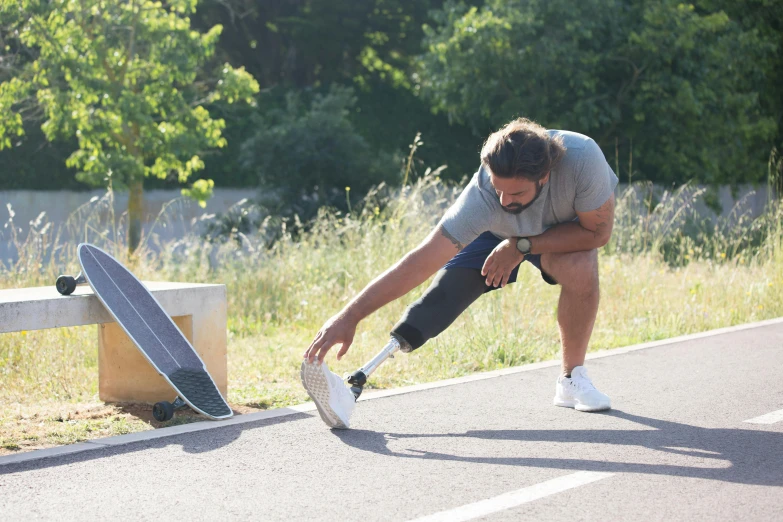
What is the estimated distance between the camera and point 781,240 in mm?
10516

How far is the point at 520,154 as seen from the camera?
4.37 metres

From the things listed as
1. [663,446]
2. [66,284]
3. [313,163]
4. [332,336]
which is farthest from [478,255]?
[313,163]

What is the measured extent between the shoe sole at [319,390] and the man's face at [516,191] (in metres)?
1.11

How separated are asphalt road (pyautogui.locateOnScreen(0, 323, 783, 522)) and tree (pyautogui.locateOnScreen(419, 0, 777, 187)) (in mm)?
17584

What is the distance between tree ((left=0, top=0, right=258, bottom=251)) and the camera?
48.3ft

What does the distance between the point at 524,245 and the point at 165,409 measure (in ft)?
6.13

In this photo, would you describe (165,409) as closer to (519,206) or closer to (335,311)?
(519,206)

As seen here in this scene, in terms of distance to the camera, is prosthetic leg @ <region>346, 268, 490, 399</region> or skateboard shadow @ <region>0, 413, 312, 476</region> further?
prosthetic leg @ <region>346, 268, 490, 399</region>

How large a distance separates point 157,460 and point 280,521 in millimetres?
1027

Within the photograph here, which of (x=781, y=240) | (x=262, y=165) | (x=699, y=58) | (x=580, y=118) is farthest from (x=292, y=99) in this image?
(x=781, y=240)

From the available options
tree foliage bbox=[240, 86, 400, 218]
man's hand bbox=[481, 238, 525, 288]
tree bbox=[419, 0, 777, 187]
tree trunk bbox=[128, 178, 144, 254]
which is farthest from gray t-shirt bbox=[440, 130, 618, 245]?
tree bbox=[419, 0, 777, 187]

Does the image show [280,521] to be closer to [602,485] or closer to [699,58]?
[602,485]

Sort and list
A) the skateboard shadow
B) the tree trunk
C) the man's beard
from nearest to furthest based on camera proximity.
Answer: the skateboard shadow
the man's beard
the tree trunk

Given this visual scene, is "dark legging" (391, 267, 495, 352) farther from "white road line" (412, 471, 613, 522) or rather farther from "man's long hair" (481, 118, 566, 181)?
"white road line" (412, 471, 613, 522)
